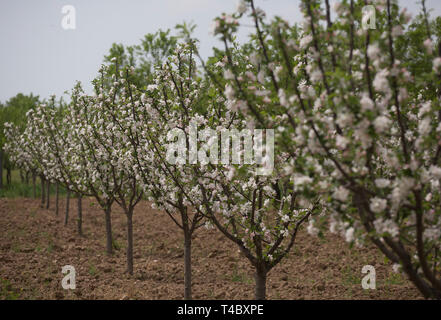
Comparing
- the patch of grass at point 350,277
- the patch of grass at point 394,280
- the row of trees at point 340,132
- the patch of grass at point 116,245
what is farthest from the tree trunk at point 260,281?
the patch of grass at point 116,245

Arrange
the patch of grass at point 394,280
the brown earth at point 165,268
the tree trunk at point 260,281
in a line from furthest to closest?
the patch of grass at point 394,280 → the brown earth at point 165,268 → the tree trunk at point 260,281

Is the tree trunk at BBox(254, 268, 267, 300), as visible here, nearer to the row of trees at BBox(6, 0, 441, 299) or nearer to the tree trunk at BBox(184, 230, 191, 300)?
the row of trees at BBox(6, 0, 441, 299)

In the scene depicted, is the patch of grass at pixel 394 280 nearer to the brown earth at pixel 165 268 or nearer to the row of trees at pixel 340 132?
the brown earth at pixel 165 268

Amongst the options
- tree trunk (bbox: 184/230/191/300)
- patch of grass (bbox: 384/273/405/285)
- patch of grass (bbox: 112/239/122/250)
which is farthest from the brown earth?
tree trunk (bbox: 184/230/191/300)

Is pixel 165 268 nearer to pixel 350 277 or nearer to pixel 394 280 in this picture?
pixel 350 277

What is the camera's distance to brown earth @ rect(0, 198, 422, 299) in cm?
692

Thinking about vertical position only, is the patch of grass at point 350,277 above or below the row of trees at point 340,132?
below

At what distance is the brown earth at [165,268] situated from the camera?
6.92 m

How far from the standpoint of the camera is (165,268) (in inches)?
362

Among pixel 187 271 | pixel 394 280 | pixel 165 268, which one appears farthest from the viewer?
pixel 165 268

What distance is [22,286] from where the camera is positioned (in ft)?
23.9

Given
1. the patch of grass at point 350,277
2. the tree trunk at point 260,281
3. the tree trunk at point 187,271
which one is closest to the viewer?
the tree trunk at point 260,281

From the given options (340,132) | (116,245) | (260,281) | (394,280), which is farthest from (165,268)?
(340,132)

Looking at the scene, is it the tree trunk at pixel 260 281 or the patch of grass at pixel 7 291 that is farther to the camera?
the patch of grass at pixel 7 291
